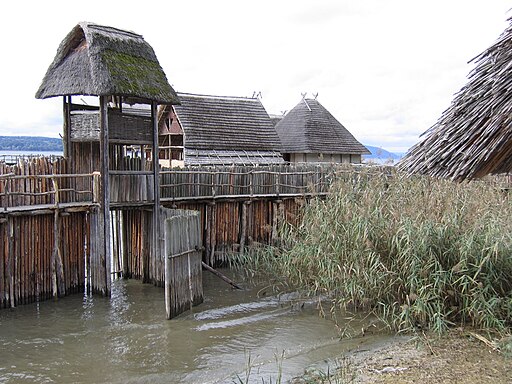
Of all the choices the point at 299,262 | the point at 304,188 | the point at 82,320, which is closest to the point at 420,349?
the point at 299,262

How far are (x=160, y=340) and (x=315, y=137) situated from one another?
60.9ft

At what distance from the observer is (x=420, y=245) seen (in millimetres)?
8836

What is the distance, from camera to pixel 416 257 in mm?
8797

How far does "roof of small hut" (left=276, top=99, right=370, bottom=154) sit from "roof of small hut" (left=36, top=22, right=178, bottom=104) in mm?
14157

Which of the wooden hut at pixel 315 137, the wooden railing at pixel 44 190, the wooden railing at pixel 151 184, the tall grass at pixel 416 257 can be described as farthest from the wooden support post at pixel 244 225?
the wooden hut at pixel 315 137

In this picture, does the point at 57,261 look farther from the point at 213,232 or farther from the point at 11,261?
the point at 213,232

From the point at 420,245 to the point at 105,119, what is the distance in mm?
6574

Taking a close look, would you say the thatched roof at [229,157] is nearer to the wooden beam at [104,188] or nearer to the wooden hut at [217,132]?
the wooden hut at [217,132]

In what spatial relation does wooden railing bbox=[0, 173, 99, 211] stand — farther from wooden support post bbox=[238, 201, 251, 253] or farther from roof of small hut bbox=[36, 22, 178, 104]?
wooden support post bbox=[238, 201, 251, 253]

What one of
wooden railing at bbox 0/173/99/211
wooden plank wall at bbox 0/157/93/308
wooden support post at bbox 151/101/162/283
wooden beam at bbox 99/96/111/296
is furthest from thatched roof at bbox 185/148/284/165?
wooden beam at bbox 99/96/111/296

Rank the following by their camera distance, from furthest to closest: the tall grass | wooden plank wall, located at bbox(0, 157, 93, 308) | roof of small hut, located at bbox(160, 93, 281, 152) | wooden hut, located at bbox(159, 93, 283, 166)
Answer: roof of small hut, located at bbox(160, 93, 281, 152), wooden hut, located at bbox(159, 93, 283, 166), wooden plank wall, located at bbox(0, 157, 93, 308), the tall grass

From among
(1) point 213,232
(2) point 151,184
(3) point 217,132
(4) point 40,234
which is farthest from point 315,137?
(4) point 40,234

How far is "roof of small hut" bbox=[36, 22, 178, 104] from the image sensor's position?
1120 cm

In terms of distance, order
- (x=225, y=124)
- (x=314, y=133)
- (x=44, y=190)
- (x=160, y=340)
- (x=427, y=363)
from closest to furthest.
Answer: (x=427, y=363)
(x=160, y=340)
(x=44, y=190)
(x=225, y=124)
(x=314, y=133)
